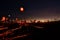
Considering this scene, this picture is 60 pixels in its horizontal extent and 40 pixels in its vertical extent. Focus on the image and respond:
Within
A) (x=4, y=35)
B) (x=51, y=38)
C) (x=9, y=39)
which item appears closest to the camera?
(x=51, y=38)

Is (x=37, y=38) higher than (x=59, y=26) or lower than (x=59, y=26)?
lower

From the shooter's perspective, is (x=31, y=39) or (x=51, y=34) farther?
(x=31, y=39)

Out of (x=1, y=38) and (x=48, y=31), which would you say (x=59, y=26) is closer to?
(x=48, y=31)

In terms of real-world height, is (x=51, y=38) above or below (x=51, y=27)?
below

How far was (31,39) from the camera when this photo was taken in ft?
27.2

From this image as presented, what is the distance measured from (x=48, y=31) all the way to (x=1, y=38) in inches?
128

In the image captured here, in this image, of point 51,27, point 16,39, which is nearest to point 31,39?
point 16,39

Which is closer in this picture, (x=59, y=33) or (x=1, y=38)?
(x=59, y=33)

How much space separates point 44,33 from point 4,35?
302 cm

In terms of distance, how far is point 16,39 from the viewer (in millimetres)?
8383

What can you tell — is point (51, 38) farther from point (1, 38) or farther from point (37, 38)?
point (1, 38)

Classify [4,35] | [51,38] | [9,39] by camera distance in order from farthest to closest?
[4,35], [9,39], [51,38]

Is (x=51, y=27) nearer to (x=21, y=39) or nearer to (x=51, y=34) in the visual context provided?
(x=51, y=34)

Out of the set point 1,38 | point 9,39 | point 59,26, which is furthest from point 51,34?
point 1,38
